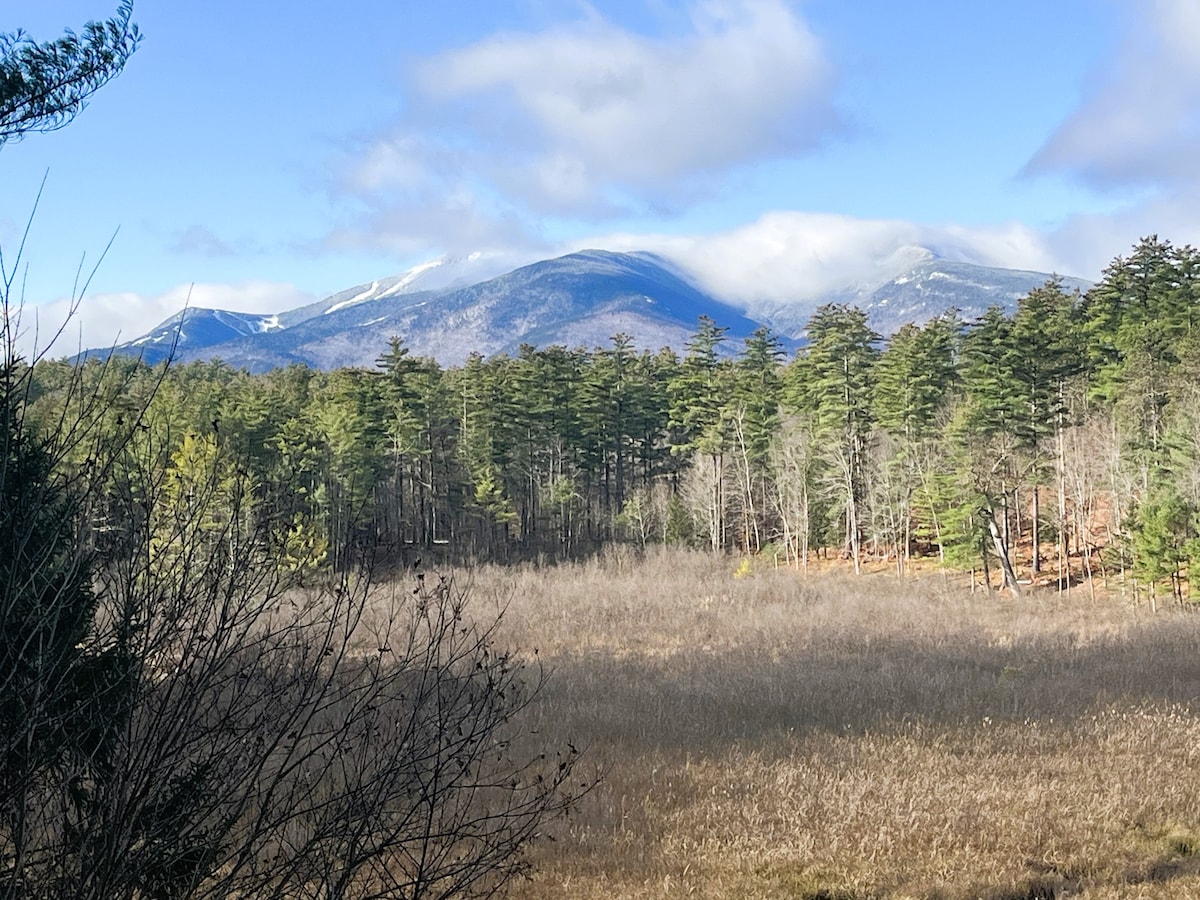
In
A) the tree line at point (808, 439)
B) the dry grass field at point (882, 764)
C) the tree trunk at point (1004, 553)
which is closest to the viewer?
the dry grass field at point (882, 764)

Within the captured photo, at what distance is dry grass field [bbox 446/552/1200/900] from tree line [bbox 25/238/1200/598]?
13.8m

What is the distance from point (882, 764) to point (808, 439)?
3746 cm

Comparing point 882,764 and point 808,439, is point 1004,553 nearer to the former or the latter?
point 808,439

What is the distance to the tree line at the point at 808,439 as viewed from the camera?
35.3 m

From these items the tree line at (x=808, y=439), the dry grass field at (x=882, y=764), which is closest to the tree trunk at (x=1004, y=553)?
the tree line at (x=808, y=439)

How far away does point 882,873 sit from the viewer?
6.68m

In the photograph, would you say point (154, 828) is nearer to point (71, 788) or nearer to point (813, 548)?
point (71, 788)

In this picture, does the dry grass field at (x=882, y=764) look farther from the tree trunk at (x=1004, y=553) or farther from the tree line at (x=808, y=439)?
the tree line at (x=808, y=439)

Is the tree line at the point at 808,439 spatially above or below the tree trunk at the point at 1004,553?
above

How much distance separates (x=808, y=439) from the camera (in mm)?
46344

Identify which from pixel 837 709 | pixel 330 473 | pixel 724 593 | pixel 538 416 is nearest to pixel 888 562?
pixel 724 593

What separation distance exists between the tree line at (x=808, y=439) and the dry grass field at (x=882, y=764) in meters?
13.8

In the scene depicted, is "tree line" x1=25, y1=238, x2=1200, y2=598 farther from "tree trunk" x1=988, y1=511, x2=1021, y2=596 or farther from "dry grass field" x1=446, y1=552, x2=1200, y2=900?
"dry grass field" x1=446, y1=552, x2=1200, y2=900

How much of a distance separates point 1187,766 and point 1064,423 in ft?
102
